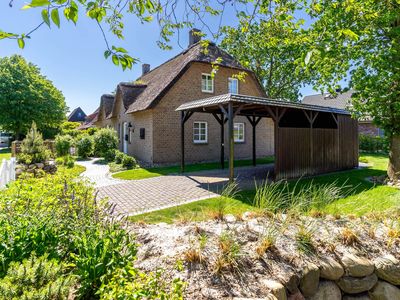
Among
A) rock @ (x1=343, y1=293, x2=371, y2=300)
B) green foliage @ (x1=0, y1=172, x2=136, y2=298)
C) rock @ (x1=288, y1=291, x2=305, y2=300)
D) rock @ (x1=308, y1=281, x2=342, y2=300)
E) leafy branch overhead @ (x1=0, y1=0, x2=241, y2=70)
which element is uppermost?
leafy branch overhead @ (x1=0, y1=0, x2=241, y2=70)

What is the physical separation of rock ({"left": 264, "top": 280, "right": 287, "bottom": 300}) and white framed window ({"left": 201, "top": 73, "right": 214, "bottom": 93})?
578 inches

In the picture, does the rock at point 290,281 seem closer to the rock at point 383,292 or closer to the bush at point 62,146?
the rock at point 383,292

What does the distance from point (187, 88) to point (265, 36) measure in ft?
36.1

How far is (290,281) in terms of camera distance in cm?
276

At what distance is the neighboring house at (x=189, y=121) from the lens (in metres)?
14.8

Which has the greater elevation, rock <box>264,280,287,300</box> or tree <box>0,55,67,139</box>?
tree <box>0,55,67,139</box>

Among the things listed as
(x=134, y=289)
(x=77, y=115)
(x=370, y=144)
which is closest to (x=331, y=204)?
(x=134, y=289)

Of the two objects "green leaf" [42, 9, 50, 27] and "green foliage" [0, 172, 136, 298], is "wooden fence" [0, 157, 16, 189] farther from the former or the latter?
"green leaf" [42, 9, 50, 27]

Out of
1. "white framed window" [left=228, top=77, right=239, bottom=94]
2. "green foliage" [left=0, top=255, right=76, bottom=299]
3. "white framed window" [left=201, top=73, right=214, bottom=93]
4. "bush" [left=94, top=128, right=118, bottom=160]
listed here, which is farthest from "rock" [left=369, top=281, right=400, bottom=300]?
"bush" [left=94, top=128, right=118, bottom=160]

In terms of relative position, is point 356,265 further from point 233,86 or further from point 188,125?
point 233,86

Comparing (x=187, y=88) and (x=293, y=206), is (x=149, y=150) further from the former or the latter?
(x=293, y=206)

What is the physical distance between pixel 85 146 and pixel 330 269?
62.7 feet

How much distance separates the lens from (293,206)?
3891 millimetres

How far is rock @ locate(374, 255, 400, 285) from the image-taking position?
10.9 feet
